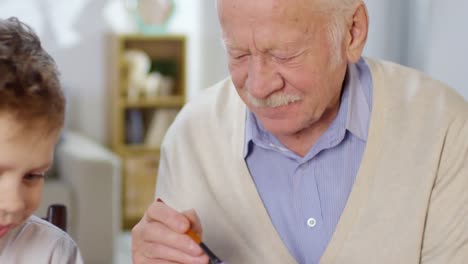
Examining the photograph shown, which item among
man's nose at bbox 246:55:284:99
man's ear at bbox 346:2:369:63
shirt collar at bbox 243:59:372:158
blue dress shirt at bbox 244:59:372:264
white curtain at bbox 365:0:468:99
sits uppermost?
man's ear at bbox 346:2:369:63

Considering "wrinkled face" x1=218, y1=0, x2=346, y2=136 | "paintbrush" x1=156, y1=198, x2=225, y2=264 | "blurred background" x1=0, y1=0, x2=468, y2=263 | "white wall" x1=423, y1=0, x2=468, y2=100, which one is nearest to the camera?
"paintbrush" x1=156, y1=198, x2=225, y2=264

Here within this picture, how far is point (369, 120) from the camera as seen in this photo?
172 cm

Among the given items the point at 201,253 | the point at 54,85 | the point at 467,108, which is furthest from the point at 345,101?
the point at 54,85

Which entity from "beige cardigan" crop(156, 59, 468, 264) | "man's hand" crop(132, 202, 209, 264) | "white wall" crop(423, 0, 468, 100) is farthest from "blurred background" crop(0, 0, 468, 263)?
"man's hand" crop(132, 202, 209, 264)

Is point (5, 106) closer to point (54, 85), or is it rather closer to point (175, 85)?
point (54, 85)

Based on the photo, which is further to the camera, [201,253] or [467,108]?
[467,108]

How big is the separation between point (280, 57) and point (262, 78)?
51mm

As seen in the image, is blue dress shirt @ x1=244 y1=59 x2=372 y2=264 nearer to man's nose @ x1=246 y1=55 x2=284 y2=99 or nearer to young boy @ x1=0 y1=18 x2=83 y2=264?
man's nose @ x1=246 y1=55 x2=284 y2=99

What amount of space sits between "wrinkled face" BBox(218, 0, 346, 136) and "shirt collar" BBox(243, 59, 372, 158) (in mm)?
88

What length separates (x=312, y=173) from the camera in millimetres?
→ 1706

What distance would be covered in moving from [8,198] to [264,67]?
0.64 metres

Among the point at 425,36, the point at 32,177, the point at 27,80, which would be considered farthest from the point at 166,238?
the point at 425,36

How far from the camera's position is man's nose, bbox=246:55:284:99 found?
157cm

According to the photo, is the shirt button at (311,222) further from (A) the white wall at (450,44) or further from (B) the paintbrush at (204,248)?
(A) the white wall at (450,44)
